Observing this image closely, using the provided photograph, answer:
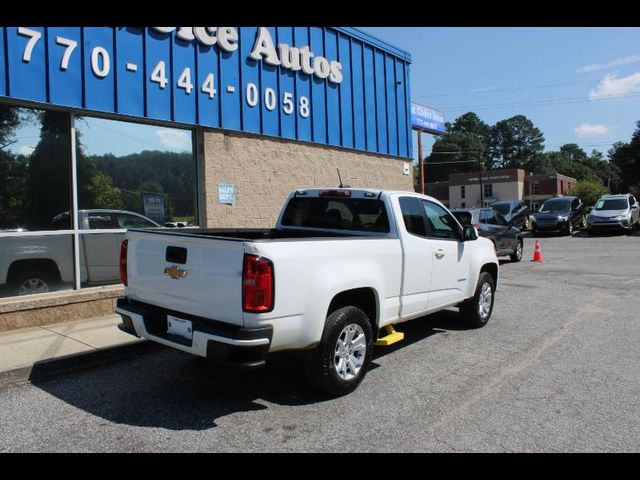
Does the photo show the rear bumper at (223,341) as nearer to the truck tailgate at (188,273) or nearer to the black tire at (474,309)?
the truck tailgate at (188,273)

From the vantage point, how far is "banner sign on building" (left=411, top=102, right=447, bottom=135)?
20.4 metres

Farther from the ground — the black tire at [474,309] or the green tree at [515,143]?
the green tree at [515,143]

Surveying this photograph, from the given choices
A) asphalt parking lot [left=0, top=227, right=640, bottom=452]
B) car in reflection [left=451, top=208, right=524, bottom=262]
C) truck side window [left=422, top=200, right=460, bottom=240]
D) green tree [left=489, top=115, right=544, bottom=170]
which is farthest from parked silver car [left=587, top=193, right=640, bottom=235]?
green tree [left=489, top=115, right=544, bottom=170]

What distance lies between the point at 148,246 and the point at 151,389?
1339mm

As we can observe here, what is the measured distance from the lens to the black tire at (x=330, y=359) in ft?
14.2

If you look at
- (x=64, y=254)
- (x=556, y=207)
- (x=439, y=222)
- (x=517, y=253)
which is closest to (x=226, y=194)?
(x=64, y=254)

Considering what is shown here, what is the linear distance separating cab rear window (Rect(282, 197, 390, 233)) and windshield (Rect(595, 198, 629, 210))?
23586mm

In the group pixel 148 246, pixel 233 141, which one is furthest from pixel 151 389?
pixel 233 141

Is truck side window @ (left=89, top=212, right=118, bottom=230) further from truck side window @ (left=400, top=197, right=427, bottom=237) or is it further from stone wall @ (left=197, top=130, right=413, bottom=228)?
truck side window @ (left=400, top=197, right=427, bottom=237)

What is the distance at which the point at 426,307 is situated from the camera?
5.73 m

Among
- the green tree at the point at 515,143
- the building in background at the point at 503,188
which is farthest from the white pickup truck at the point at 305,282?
the green tree at the point at 515,143

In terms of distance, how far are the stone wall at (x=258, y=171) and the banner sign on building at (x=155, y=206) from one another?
72cm
